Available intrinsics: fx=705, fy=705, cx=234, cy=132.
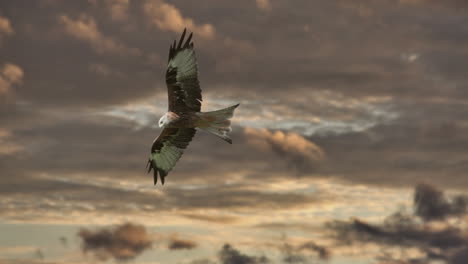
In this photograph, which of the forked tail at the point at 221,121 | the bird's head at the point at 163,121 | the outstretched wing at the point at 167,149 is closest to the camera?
the forked tail at the point at 221,121

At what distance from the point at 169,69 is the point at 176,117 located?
1997mm

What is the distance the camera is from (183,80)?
87.5 ft

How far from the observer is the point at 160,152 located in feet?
94.7

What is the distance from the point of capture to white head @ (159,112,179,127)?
2614cm

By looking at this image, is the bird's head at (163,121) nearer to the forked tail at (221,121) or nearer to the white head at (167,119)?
the white head at (167,119)

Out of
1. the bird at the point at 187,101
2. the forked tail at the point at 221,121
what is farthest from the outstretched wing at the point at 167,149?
the forked tail at the point at 221,121

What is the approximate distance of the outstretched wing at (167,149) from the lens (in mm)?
28438

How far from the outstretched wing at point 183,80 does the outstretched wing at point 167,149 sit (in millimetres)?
2147

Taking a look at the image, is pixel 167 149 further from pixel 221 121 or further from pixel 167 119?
pixel 221 121

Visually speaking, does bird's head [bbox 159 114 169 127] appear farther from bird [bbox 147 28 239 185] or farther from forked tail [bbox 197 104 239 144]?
forked tail [bbox 197 104 239 144]

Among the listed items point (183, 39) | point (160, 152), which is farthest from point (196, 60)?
point (160, 152)

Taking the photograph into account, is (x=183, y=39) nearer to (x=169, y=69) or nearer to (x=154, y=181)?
(x=169, y=69)

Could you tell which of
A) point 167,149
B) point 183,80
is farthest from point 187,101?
point 167,149

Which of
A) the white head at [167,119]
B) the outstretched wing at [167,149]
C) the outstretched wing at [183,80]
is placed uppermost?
the outstretched wing at [183,80]
